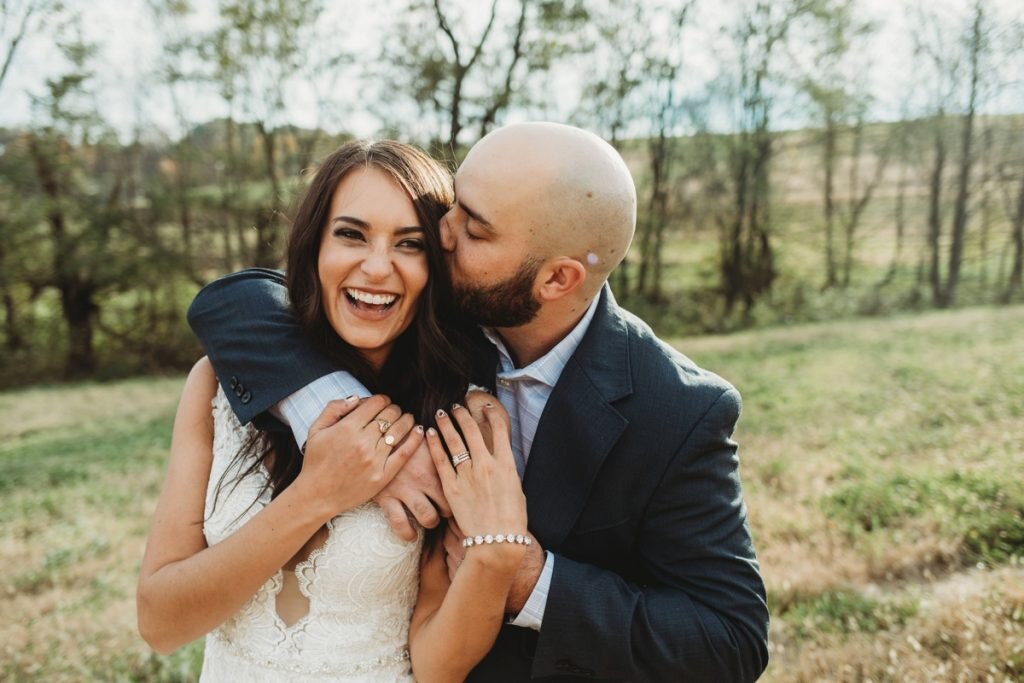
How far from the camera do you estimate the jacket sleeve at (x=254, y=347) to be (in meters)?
2.05

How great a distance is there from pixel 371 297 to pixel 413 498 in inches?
25.2

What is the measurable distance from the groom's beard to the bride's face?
0.19m

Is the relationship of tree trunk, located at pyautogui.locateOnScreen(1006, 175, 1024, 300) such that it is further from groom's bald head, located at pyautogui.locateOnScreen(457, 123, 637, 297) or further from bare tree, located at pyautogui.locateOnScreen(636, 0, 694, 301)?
groom's bald head, located at pyautogui.locateOnScreen(457, 123, 637, 297)

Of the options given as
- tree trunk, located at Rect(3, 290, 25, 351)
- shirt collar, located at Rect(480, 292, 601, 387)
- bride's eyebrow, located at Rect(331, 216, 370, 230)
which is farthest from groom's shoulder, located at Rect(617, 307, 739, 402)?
tree trunk, located at Rect(3, 290, 25, 351)

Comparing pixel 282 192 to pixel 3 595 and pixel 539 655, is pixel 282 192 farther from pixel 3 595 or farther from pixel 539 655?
pixel 539 655

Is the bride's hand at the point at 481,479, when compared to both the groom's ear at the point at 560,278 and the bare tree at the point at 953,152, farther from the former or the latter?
the bare tree at the point at 953,152

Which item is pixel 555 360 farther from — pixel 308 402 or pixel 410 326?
pixel 308 402

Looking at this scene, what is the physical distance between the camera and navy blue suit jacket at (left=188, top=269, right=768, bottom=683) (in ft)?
6.38

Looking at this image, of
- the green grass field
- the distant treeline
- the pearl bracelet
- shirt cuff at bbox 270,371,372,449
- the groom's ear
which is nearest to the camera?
the pearl bracelet

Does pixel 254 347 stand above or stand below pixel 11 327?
above

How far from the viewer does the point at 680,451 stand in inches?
80.2

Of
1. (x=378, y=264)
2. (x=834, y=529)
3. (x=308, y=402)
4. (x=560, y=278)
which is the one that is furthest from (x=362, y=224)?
(x=834, y=529)

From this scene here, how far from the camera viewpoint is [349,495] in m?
1.93

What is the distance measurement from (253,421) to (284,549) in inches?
16.1
